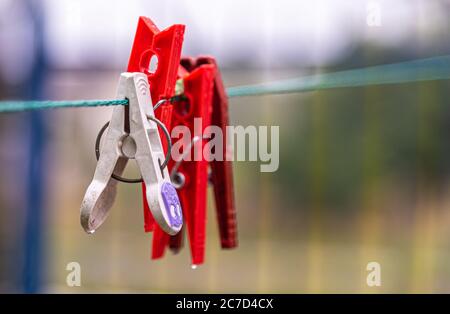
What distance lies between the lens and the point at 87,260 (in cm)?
192

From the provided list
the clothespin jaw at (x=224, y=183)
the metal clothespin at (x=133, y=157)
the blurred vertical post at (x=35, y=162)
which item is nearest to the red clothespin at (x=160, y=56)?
the metal clothespin at (x=133, y=157)

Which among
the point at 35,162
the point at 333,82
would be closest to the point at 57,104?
the point at 333,82

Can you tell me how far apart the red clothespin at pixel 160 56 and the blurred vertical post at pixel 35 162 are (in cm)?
110

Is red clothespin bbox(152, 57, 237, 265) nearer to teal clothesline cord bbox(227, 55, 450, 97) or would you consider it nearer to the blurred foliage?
teal clothesline cord bbox(227, 55, 450, 97)

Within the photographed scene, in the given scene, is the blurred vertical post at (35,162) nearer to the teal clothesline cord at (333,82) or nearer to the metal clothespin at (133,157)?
the teal clothesline cord at (333,82)

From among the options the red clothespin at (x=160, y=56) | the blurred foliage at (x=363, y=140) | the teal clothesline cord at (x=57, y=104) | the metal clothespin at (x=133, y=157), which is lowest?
the metal clothespin at (x=133, y=157)

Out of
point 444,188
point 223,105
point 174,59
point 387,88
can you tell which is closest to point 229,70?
point 387,88

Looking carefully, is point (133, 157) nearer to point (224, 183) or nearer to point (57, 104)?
point (57, 104)

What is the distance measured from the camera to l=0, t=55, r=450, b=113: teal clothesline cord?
70cm

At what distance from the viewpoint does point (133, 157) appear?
69 centimetres

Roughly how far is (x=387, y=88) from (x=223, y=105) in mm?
1207

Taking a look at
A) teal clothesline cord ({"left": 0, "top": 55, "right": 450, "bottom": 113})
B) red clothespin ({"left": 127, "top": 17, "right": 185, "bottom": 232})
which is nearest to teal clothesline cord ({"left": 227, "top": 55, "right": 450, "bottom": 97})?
teal clothesline cord ({"left": 0, "top": 55, "right": 450, "bottom": 113})

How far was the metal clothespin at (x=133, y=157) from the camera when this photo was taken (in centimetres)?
66

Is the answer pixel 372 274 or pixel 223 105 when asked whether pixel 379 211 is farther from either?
pixel 223 105
